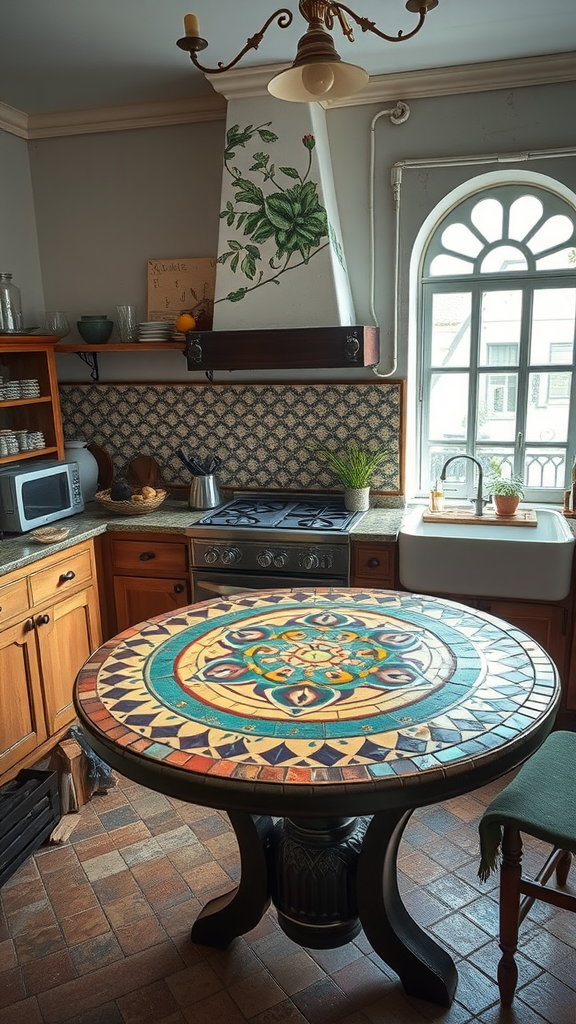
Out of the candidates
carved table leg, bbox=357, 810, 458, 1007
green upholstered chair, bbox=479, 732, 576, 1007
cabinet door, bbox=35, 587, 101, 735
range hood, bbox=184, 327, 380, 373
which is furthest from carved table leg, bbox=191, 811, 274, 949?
range hood, bbox=184, 327, 380, 373

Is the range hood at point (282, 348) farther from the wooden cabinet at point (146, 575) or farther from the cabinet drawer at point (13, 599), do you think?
the cabinet drawer at point (13, 599)

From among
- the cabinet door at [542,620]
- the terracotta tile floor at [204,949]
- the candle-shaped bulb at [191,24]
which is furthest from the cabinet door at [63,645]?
the candle-shaped bulb at [191,24]

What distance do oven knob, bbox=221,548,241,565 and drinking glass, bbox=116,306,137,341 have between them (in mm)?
1297

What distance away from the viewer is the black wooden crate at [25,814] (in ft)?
8.20

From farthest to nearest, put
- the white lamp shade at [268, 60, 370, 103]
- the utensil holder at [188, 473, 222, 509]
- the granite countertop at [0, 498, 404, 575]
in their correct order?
the utensil holder at [188, 473, 222, 509]
the granite countertop at [0, 498, 404, 575]
the white lamp shade at [268, 60, 370, 103]

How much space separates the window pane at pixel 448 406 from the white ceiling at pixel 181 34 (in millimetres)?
1393

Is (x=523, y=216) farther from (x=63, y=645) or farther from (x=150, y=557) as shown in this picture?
(x=63, y=645)

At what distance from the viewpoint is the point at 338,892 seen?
6.54 ft

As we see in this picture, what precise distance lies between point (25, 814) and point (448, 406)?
2.64 metres

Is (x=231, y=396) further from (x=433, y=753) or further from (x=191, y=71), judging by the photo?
(x=433, y=753)

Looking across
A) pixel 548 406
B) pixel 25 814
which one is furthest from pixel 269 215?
pixel 25 814

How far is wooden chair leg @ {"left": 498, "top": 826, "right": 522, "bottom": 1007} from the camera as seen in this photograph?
1.86 m

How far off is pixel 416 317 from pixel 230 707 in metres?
2.58

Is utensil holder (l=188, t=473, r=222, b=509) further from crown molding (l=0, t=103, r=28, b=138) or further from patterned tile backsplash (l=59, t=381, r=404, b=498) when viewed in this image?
crown molding (l=0, t=103, r=28, b=138)
